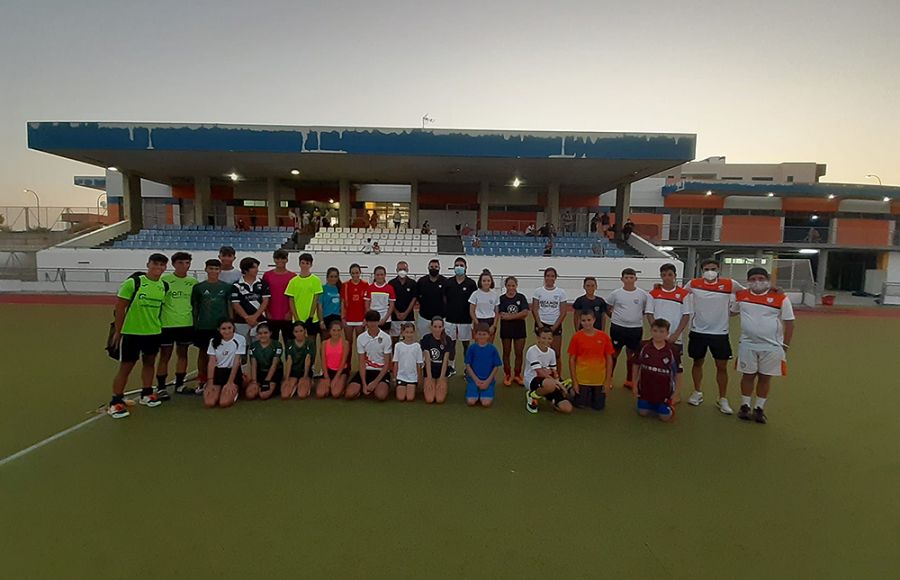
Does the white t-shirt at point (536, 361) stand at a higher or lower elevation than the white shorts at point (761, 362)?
lower

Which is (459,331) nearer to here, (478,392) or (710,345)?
(478,392)

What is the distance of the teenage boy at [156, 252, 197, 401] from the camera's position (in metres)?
5.31

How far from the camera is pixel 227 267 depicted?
6008mm

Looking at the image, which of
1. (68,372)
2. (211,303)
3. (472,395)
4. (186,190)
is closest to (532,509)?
(472,395)

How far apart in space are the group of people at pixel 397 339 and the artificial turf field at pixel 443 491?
32 cm

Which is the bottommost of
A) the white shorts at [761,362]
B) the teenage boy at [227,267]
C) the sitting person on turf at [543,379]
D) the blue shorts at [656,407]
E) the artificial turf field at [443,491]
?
the artificial turf field at [443,491]

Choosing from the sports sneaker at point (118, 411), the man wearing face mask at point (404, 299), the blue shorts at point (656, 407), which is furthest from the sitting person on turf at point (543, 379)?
the sports sneaker at point (118, 411)

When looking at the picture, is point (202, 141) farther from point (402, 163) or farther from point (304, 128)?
point (402, 163)

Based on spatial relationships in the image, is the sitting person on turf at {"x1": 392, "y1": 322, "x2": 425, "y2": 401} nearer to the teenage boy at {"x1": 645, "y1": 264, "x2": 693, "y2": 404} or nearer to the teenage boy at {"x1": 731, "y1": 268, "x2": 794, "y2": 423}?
the teenage boy at {"x1": 645, "y1": 264, "x2": 693, "y2": 404}

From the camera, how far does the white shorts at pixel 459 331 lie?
6.55m

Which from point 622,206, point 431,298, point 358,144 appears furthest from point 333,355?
point 622,206

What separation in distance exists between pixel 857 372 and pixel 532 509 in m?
7.45

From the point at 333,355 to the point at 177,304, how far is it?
1.96 meters

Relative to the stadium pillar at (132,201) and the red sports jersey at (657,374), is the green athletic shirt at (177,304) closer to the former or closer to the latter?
the red sports jersey at (657,374)
